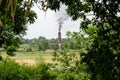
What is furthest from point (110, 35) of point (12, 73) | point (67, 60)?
point (12, 73)

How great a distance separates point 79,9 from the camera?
837 centimetres

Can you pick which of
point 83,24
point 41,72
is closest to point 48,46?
point 41,72

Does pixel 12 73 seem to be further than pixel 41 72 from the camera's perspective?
No

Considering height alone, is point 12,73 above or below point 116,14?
below

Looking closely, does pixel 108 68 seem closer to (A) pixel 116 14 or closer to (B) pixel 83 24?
(A) pixel 116 14

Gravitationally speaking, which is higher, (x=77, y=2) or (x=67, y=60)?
(x=77, y=2)

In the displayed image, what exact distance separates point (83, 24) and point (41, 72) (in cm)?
1889

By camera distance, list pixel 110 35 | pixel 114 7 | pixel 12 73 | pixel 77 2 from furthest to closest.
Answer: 1. pixel 12 73
2. pixel 77 2
3. pixel 110 35
4. pixel 114 7

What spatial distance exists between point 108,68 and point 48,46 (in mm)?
160477

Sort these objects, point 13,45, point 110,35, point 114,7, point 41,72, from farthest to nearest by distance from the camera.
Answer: point 41,72 → point 13,45 → point 110,35 → point 114,7

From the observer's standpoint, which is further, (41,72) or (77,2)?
(41,72)

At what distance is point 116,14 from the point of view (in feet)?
22.6

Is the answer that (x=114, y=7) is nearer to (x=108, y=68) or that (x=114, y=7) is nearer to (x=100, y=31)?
(x=100, y=31)

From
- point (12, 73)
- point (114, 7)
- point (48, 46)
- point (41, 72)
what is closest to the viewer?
point (114, 7)
